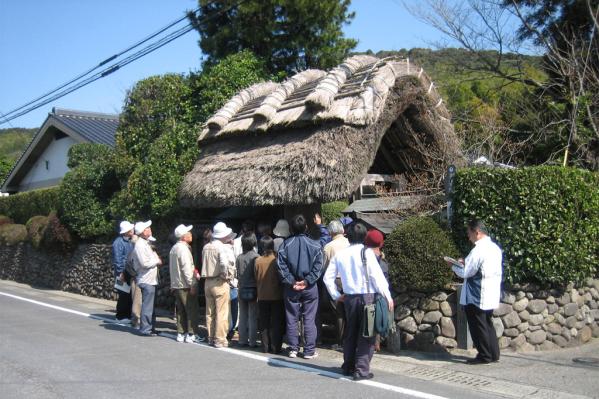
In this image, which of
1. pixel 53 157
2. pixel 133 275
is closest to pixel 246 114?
pixel 133 275

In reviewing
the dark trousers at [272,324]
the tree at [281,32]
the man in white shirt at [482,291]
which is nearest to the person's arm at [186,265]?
the dark trousers at [272,324]

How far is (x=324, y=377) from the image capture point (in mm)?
6504

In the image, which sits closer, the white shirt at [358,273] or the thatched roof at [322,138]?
the white shirt at [358,273]

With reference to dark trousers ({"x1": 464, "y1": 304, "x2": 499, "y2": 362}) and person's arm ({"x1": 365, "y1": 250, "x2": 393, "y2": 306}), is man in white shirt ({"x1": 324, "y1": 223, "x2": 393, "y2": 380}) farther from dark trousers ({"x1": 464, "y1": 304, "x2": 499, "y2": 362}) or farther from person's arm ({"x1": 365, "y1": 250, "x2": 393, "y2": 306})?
dark trousers ({"x1": 464, "y1": 304, "x2": 499, "y2": 362})

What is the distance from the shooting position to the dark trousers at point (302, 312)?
298 inches

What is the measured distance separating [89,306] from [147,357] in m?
6.17

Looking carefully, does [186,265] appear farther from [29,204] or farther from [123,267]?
[29,204]

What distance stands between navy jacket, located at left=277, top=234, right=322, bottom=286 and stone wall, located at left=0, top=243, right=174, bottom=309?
18.9 ft

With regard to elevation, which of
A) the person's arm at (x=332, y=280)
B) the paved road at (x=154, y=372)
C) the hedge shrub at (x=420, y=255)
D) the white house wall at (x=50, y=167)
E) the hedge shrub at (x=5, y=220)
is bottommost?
the paved road at (x=154, y=372)

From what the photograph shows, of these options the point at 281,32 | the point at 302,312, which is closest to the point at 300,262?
the point at 302,312

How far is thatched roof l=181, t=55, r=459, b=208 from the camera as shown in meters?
9.73

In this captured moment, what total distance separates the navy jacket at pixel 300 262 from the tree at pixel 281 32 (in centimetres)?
1082

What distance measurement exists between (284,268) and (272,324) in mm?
977

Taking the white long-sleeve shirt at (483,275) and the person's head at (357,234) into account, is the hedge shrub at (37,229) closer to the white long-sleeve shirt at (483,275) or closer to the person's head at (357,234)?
the person's head at (357,234)
